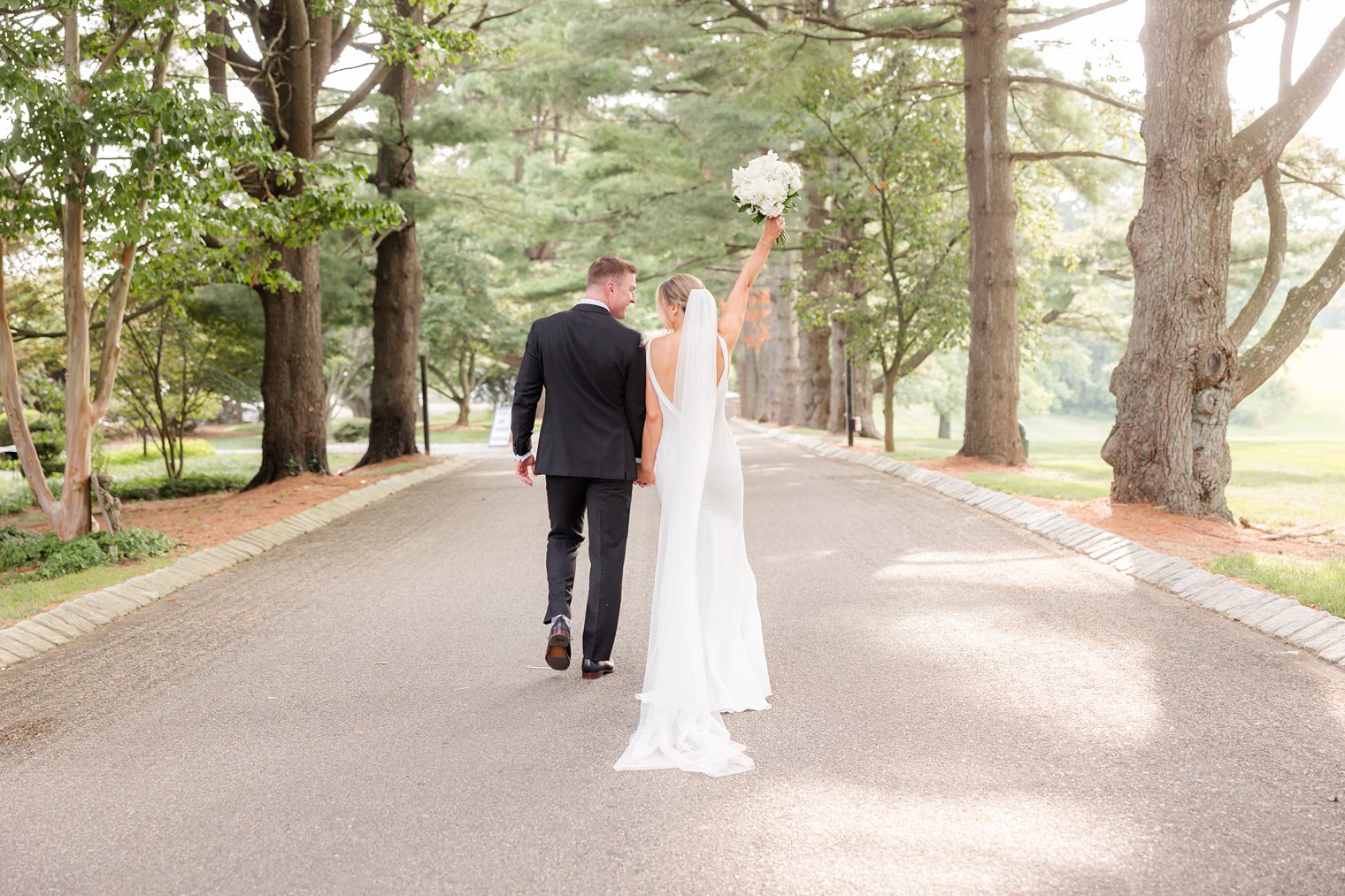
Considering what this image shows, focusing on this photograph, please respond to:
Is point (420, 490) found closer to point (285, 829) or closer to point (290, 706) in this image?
point (290, 706)

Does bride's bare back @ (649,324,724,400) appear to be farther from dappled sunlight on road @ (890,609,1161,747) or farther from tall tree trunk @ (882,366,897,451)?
tall tree trunk @ (882,366,897,451)

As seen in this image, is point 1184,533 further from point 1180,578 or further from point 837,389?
point 837,389

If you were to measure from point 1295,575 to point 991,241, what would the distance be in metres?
10.8

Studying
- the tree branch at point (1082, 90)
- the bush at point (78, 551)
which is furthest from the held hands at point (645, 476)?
the tree branch at point (1082, 90)

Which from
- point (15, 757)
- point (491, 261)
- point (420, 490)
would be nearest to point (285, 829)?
point (15, 757)

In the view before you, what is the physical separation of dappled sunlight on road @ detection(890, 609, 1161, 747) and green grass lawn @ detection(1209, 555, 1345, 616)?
4.64 feet

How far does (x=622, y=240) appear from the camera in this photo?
1089 inches

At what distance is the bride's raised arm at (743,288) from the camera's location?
515 cm

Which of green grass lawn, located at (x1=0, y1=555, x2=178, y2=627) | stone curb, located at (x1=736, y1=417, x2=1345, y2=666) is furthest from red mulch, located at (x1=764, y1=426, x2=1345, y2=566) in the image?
green grass lawn, located at (x1=0, y1=555, x2=178, y2=627)

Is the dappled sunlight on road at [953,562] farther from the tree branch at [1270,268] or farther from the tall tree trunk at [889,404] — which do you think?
the tall tree trunk at [889,404]

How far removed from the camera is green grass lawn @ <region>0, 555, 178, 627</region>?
711 centimetres

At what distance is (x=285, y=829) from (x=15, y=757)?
65.2 inches

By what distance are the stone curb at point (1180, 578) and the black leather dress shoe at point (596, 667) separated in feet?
11.5

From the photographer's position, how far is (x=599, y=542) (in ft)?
18.3
